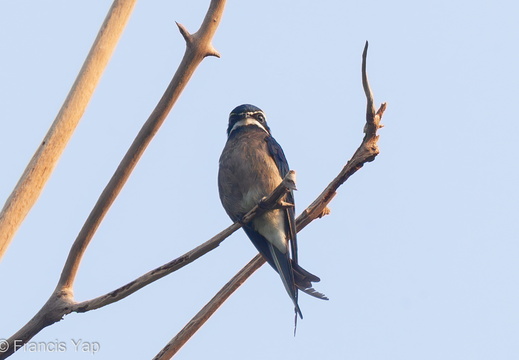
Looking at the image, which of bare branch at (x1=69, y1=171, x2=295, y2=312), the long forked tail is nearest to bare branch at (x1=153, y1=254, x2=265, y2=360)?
bare branch at (x1=69, y1=171, x2=295, y2=312)

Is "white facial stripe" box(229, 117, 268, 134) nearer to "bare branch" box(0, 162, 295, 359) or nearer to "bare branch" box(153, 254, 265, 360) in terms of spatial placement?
"bare branch" box(153, 254, 265, 360)

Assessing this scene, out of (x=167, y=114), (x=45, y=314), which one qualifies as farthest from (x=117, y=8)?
(x=45, y=314)

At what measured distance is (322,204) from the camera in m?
4.69

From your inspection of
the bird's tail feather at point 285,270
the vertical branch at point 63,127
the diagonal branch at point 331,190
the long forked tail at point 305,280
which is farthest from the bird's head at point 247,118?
the vertical branch at point 63,127

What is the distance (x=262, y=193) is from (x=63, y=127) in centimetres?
248

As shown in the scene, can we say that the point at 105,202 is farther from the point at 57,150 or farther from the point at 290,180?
the point at 290,180

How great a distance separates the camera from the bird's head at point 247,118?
7.10 m

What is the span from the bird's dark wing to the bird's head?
343 millimetres

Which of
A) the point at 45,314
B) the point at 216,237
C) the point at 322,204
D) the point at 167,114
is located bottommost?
the point at 45,314

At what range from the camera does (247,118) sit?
7.12 m

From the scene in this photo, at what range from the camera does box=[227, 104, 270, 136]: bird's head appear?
7098mm

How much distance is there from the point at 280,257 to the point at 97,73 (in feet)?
8.11

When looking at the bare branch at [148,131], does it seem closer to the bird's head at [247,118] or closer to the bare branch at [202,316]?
the bare branch at [202,316]

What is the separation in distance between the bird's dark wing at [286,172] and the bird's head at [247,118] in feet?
1.12
